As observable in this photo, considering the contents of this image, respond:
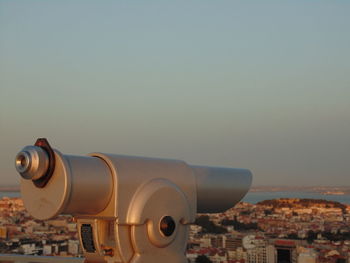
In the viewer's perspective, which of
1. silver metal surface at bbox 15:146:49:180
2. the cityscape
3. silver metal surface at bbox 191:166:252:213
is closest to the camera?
silver metal surface at bbox 15:146:49:180

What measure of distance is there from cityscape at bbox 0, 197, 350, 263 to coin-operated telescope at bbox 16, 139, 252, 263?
43 centimetres

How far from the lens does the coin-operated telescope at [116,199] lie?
213 cm

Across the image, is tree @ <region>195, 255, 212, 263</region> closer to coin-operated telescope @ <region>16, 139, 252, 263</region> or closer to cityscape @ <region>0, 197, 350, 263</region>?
cityscape @ <region>0, 197, 350, 263</region>

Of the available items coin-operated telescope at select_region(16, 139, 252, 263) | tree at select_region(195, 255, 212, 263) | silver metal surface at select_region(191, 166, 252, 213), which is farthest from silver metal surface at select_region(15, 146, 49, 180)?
tree at select_region(195, 255, 212, 263)

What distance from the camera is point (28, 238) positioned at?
4312 mm

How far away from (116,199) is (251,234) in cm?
148

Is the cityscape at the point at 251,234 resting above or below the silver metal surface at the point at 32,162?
below

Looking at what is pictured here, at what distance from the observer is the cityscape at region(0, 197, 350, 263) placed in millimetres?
3260

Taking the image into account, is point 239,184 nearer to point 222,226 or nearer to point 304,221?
point 222,226

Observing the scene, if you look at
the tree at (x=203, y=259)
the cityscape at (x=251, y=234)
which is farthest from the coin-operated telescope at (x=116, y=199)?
the tree at (x=203, y=259)

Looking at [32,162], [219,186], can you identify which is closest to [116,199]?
[32,162]

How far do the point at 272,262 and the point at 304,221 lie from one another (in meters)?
0.97

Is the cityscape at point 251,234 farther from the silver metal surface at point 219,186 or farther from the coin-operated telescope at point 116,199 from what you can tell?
the coin-operated telescope at point 116,199

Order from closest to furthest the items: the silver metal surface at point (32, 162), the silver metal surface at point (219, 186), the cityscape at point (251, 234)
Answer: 1. the silver metal surface at point (32, 162)
2. the silver metal surface at point (219, 186)
3. the cityscape at point (251, 234)
